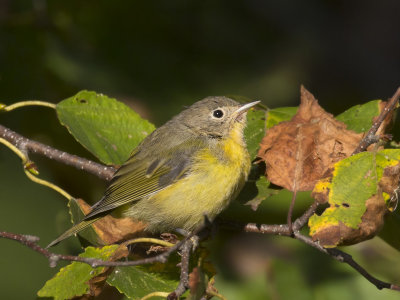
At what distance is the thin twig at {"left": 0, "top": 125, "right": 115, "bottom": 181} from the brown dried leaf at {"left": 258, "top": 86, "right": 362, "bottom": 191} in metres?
1.09

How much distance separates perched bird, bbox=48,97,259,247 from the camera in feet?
12.2

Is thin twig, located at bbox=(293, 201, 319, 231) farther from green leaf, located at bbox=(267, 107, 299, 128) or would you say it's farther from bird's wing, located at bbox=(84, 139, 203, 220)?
bird's wing, located at bbox=(84, 139, 203, 220)

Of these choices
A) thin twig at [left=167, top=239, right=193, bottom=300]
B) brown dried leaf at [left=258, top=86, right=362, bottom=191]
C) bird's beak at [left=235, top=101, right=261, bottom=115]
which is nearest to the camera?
thin twig at [left=167, top=239, right=193, bottom=300]

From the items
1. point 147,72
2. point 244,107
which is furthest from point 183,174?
point 147,72

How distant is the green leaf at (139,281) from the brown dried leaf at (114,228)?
30 cm

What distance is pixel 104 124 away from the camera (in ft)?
13.2

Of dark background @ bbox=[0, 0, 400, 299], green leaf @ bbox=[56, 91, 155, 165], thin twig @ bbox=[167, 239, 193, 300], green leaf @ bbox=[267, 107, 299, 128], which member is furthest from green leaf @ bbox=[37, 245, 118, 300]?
dark background @ bbox=[0, 0, 400, 299]

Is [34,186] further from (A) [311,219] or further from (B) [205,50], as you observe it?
(A) [311,219]

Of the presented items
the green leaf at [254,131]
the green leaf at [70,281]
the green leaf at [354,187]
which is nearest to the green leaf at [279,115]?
the green leaf at [254,131]

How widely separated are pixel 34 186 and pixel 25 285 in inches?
34.5

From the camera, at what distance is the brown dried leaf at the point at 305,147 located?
3371mm

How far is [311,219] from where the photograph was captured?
2977mm

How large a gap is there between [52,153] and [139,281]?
3.53 feet

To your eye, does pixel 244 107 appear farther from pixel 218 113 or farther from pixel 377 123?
pixel 377 123
